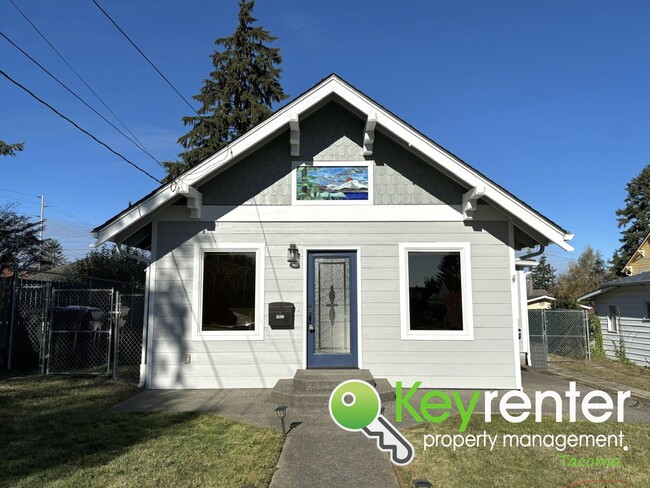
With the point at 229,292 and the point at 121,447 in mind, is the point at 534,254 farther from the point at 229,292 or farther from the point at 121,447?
the point at 121,447

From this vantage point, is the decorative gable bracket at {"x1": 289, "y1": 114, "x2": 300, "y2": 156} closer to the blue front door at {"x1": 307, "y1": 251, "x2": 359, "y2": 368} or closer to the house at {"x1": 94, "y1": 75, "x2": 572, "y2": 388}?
the house at {"x1": 94, "y1": 75, "x2": 572, "y2": 388}

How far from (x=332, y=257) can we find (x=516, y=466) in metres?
4.44

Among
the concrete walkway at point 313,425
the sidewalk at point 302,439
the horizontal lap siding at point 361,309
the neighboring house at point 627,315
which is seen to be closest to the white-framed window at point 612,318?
the neighboring house at point 627,315

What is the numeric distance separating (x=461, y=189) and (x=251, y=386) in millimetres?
5171

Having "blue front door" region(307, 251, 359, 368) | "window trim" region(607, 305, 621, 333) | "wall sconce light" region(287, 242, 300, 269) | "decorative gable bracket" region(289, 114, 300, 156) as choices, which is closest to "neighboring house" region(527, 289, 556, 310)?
"window trim" region(607, 305, 621, 333)

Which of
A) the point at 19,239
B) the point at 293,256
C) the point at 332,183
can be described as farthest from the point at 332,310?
the point at 19,239

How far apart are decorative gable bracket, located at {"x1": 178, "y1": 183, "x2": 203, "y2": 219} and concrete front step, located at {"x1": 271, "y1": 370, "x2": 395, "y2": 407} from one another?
3.30m

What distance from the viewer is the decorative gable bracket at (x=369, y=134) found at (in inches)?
287

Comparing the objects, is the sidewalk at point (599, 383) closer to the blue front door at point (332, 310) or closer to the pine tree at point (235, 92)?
the blue front door at point (332, 310)

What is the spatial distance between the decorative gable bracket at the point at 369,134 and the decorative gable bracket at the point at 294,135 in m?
1.21

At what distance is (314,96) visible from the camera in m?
7.34

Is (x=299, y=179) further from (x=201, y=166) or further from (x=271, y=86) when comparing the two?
(x=271, y=86)

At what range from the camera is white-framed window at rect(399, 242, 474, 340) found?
747 centimetres

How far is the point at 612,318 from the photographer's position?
49.9 feet
